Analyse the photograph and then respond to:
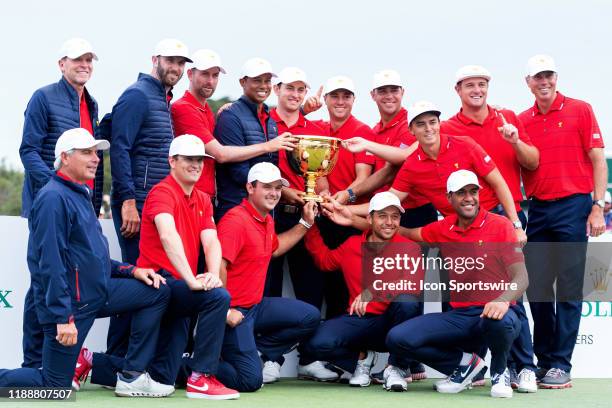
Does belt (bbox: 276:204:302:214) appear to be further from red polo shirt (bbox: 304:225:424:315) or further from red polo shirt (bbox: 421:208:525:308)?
red polo shirt (bbox: 421:208:525:308)

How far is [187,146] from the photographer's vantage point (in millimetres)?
8273

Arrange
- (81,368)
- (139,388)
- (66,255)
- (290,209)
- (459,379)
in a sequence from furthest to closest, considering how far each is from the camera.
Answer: (290,209), (459,379), (81,368), (139,388), (66,255)

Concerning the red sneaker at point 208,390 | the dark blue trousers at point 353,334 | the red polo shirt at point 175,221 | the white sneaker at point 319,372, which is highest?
the red polo shirt at point 175,221

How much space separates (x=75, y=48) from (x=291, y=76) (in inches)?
77.9

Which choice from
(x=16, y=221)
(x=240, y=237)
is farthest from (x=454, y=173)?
(x=16, y=221)

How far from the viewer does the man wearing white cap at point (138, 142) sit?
28.0 ft

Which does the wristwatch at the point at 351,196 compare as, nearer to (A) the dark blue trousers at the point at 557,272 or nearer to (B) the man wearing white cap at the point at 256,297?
(B) the man wearing white cap at the point at 256,297

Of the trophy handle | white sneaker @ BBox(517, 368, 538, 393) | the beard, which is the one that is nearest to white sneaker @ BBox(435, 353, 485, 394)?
white sneaker @ BBox(517, 368, 538, 393)

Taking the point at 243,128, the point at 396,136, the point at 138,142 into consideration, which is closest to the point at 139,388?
the point at 138,142

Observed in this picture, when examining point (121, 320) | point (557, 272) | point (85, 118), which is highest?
point (85, 118)

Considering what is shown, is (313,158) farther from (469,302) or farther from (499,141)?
(469,302)

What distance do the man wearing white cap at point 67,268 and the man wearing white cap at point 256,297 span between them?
40.0 inches

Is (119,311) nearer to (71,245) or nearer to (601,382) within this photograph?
(71,245)

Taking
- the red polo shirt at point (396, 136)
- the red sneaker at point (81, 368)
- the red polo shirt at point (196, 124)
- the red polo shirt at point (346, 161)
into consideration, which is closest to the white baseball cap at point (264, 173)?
the red polo shirt at point (196, 124)
